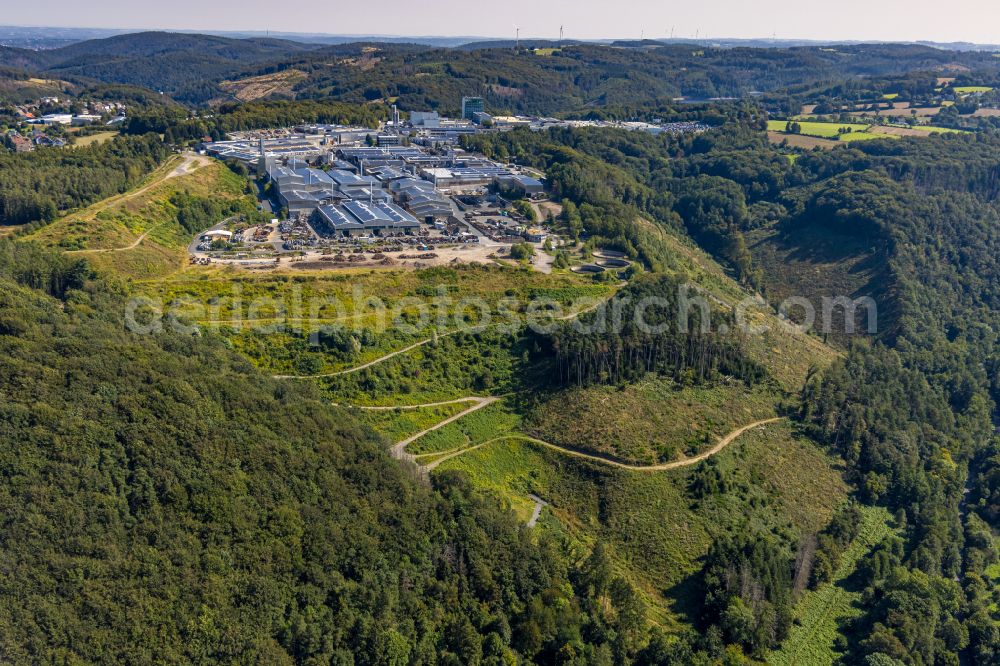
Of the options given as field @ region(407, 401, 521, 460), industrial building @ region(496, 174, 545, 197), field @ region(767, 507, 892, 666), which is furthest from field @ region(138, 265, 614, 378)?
field @ region(767, 507, 892, 666)

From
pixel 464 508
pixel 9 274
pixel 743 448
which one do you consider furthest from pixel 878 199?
pixel 9 274

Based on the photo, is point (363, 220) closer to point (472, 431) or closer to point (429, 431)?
point (429, 431)

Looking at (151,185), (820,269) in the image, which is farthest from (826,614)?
(151,185)

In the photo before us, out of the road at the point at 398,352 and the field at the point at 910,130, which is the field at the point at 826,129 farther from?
the road at the point at 398,352

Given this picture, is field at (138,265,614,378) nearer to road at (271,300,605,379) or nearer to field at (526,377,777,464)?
road at (271,300,605,379)

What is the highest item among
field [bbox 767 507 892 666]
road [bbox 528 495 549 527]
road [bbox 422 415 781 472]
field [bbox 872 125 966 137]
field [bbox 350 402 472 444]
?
field [bbox 872 125 966 137]

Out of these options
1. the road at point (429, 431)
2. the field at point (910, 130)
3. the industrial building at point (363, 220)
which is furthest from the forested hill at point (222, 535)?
the field at point (910, 130)

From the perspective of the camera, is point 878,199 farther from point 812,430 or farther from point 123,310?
point 123,310
